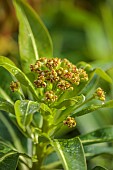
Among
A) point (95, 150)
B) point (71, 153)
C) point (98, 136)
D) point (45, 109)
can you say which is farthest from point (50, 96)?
point (95, 150)

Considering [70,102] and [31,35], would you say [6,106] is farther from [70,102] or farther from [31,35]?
[31,35]

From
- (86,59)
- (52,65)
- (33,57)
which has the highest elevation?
(86,59)

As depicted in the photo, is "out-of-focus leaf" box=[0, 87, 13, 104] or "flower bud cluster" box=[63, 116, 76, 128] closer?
"flower bud cluster" box=[63, 116, 76, 128]

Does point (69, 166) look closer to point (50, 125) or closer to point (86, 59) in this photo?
point (50, 125)

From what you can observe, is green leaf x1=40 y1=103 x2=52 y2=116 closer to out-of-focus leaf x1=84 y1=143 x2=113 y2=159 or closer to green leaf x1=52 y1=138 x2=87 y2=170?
green leaf x1=52 y1=138 x2=87 y2=170

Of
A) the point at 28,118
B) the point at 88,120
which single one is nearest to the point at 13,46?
the point at 88,120

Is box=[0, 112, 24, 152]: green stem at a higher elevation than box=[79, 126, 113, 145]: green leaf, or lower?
higher

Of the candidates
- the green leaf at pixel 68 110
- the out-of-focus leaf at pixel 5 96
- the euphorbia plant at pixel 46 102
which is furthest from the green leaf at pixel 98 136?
the out-of-focus leaf at pixel 5 96

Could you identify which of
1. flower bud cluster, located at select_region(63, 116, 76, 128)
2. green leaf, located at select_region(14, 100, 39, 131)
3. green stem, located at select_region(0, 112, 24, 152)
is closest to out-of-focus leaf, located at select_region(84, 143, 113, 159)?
green stem, located at select_region(0, 112, 24, 152)
